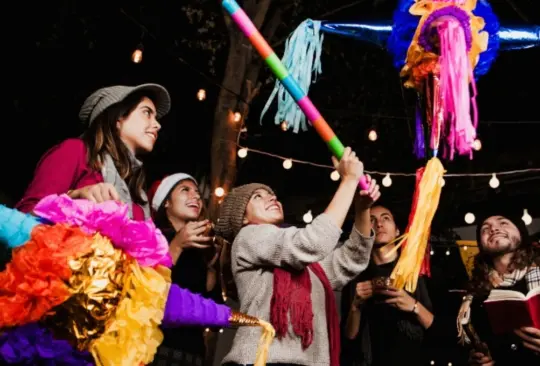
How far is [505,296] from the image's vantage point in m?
2.88

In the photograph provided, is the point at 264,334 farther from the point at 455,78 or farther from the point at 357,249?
the point at 455,78

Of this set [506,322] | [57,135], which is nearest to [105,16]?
[57,135]

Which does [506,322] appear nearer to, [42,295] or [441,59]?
[441,59]

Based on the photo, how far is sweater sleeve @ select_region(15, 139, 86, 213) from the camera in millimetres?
1866

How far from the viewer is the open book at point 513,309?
9.36 feet

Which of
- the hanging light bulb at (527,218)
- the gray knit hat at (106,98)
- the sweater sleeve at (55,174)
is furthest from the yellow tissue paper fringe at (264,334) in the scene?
the hanging light bulb at (527,218)

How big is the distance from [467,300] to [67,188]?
88.2 inches

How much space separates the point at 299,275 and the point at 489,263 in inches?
53.2

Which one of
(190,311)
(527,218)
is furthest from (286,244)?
(527,218)

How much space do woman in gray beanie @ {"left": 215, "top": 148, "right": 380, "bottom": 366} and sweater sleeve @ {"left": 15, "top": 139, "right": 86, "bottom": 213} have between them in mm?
855

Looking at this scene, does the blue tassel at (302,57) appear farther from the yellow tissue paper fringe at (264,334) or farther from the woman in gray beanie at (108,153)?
the yellow tissue paper fringe at (264,334)

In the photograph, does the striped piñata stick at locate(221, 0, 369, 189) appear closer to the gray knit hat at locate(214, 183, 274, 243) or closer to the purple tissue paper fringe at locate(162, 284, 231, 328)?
the gray knit hat at locate(214, 183, 274, 243)

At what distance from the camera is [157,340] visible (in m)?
1.58

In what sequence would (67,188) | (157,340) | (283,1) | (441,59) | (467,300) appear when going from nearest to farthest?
(157,340), (67,188), (441,59), (467,300), (283,1)
